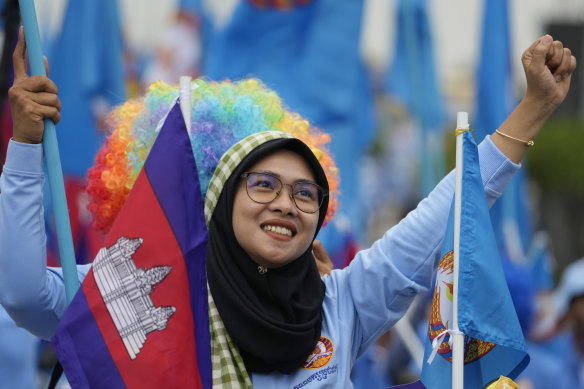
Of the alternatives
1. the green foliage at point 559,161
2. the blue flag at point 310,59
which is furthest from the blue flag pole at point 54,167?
the green foliage at point 559,161

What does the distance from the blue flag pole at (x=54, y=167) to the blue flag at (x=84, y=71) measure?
11.6ft

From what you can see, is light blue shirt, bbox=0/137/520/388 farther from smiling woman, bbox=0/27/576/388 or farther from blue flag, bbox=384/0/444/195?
blue flag, bbox=384/0/444/195

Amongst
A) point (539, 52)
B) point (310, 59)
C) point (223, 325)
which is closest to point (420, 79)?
point (310, 59)

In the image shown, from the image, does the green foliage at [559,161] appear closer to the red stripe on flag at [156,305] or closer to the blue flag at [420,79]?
the blue flag at [420,79]

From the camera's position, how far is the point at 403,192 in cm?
2039

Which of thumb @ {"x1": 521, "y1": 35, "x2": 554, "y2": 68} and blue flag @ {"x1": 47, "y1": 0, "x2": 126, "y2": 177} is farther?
blue flag @ {"x1": 47, "y1": 0, "x2": 126, "y2": 177}

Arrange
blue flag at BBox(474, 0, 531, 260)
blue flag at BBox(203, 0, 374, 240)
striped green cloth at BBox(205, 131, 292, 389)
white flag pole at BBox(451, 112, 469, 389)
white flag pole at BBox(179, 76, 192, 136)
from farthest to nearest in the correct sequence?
1. blue flag at BBox(474, 0, 531, 260)
2. blue flag at BBox(203, 0, 374, 240)
3. white flag pole at BBox(179, 76, 192, 136)
4. striped green cloth at BBox(205, 131, 292, 389)
5. white flag pole at BBox(451, 112, 469, 389)

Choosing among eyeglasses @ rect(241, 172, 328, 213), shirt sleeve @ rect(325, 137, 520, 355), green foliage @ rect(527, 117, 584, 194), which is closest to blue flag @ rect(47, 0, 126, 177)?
eyeglasses @ rect(241, 172, 328, 213)

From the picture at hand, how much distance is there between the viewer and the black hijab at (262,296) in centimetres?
221

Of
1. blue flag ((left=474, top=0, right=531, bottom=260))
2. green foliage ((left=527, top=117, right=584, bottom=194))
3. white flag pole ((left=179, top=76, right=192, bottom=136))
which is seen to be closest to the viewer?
white flag pole ((left=179, top=76, right=192, bottom=136))

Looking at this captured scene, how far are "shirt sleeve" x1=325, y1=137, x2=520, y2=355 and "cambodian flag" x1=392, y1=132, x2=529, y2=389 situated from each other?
10 cm

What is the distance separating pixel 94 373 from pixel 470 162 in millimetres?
1114

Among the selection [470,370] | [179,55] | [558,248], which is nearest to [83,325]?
[470,370]

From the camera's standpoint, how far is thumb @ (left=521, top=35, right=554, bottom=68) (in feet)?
7.36
